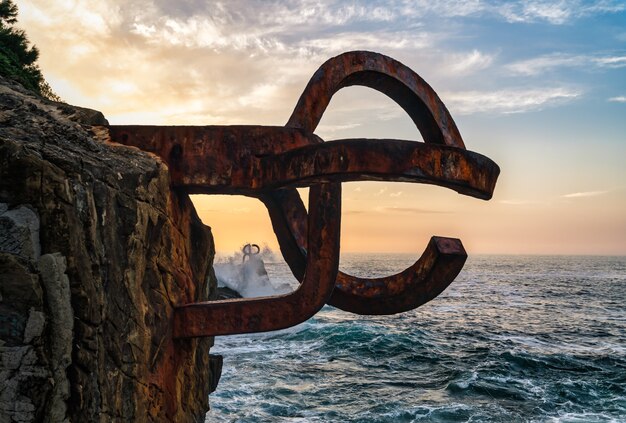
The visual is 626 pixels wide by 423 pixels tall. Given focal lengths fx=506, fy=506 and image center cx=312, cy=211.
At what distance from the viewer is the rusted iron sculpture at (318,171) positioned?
298 centimetres

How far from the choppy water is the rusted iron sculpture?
335 inches

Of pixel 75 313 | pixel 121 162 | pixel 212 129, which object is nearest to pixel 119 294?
pixel 75 313

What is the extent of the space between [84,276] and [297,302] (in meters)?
1.33

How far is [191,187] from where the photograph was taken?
331 cm

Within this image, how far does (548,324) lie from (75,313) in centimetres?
2849

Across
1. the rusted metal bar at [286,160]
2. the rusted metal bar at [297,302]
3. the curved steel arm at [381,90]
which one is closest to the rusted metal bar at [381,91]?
the curved steel arm at [381,90]

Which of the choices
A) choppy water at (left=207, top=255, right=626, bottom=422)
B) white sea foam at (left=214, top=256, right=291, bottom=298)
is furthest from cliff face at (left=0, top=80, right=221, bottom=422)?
white sea foam at (left=214, top=256, right=291, bottom=298)

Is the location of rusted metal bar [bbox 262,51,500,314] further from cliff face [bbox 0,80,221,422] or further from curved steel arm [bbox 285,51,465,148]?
cliff face [bbox 0,80,221,422]

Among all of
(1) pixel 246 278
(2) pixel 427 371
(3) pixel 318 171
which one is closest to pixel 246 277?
(1) pixel 246 278

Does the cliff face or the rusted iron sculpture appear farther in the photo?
the rusted iron sculpture

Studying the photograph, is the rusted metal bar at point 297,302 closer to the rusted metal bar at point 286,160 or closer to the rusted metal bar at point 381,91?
the rusted metal bar at point 286,160

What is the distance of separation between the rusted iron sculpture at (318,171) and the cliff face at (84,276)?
23 centimetres

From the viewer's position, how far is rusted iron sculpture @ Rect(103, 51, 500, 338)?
2.98 meters

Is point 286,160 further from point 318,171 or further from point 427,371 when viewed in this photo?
point 427,371
